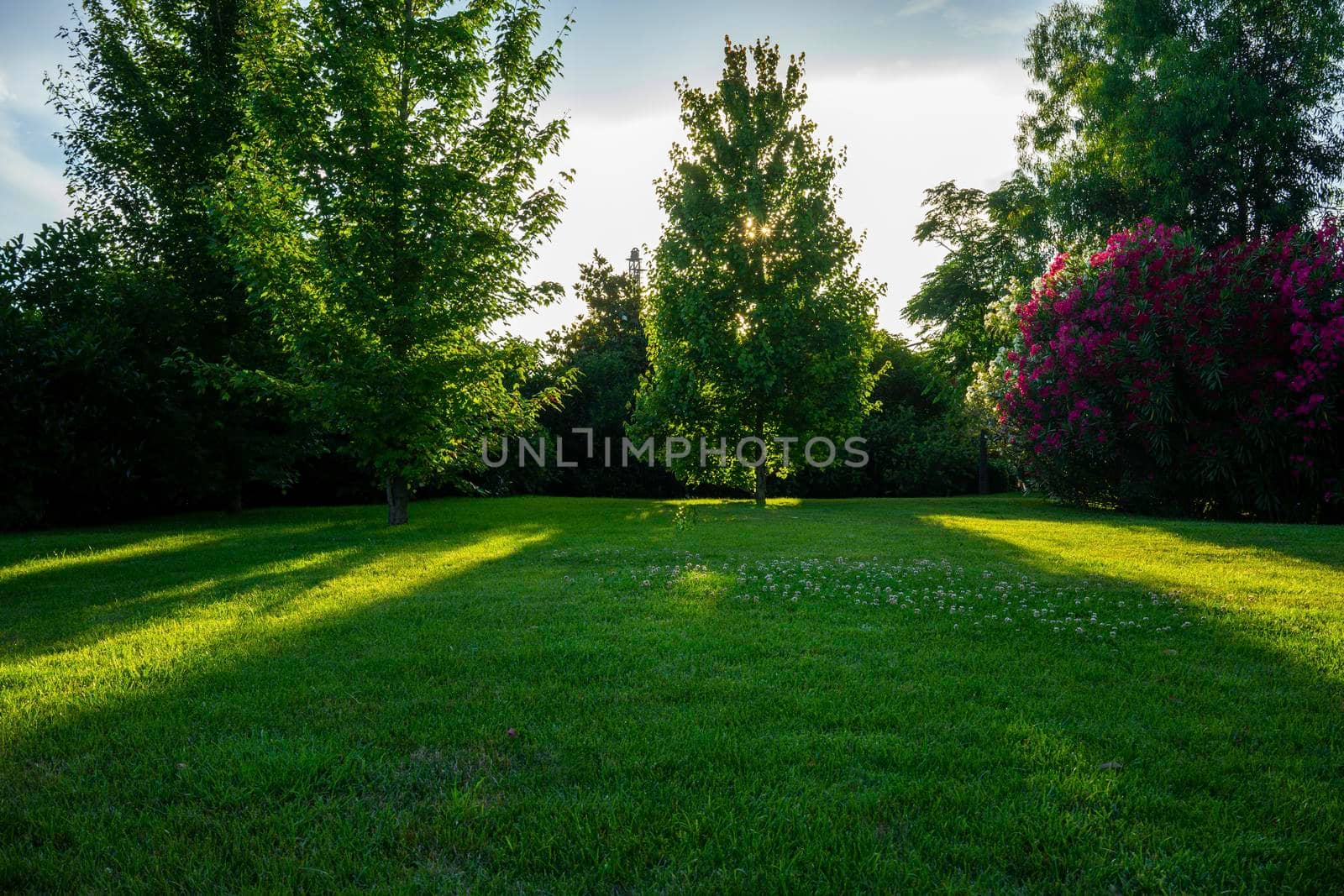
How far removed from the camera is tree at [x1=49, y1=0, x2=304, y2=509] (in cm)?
1614

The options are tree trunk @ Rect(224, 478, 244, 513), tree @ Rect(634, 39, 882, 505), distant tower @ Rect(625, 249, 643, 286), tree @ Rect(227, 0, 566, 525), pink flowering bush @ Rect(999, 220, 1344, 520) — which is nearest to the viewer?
tree @ Rect(227, 0, 566, 525)

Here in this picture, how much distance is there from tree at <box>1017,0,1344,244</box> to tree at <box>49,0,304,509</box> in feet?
78.9

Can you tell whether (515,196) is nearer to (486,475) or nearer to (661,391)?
(661,391)

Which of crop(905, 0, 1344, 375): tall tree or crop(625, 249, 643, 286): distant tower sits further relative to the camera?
crop(625, 249, 643, 286): distant tower

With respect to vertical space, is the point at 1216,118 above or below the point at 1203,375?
above

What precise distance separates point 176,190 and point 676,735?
20.2 meters

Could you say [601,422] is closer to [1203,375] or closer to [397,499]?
[397,499]

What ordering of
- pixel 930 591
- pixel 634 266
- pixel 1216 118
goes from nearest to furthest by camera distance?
pixel 930 591, pixel 1216 118, pixel 634 266

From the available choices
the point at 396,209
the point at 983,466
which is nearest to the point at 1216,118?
the point at 983,466

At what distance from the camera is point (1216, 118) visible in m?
19.6

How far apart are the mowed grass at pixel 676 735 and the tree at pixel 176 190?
9.67 m

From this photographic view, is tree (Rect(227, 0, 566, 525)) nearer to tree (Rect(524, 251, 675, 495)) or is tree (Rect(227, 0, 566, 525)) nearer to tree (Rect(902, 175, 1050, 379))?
tree (Rect(524, 251, 675, 495))

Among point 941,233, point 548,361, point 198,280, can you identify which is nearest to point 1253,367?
point 548,361

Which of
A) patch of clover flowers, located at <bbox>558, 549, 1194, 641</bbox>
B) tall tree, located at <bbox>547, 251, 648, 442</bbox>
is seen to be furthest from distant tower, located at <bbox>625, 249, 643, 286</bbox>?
patch of clover flowers, located at <bbox>558, 549, 1194, 641</bbox>
